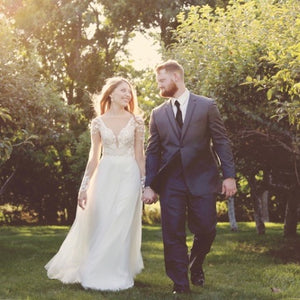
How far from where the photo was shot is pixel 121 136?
806 cm

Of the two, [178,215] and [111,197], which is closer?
[178,215]

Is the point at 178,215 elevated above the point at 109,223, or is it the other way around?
the point at 178,215

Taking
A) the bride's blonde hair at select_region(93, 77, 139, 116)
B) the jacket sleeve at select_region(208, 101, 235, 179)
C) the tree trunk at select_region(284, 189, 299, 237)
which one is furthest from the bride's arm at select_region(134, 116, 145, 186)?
the tree trunk at select_region(284, 189, 299, 237)

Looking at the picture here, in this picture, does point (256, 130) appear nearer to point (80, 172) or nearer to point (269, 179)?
point (269, 179)

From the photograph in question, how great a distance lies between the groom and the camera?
6.99 metres

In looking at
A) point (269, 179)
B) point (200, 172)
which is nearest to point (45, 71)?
point (269, 179)

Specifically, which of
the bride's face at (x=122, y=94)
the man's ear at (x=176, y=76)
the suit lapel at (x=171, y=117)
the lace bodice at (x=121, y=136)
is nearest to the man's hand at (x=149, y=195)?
the suit lapel at (x=171, y=117)

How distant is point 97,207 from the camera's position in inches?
316

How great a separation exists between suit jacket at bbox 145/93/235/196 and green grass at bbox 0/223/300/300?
134 centimetres

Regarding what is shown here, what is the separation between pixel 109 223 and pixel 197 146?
5.54 feet

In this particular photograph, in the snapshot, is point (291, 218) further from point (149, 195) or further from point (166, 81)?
point (166, 81)

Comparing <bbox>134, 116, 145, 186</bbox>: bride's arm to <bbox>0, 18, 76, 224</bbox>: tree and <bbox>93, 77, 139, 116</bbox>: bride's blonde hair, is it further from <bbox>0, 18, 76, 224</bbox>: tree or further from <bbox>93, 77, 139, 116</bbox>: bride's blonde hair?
<bbox>0, 18, 76, 224</bbox>: tree

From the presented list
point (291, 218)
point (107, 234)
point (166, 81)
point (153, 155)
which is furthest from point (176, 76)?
point (291, 218)

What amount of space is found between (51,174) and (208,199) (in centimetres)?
2004
